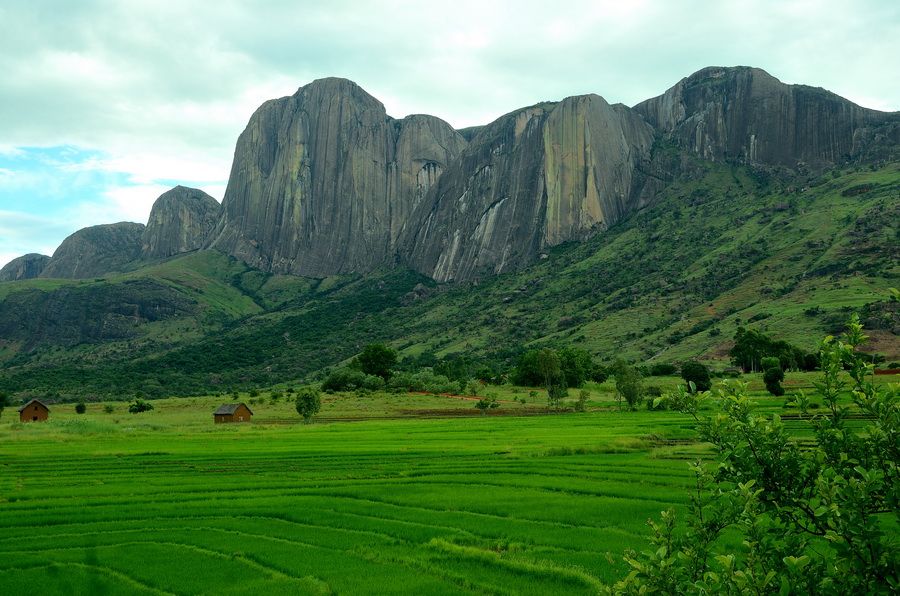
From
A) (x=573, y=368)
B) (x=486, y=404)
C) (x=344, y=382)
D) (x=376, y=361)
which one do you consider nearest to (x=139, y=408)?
(x=344, y=382)

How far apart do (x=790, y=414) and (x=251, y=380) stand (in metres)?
125

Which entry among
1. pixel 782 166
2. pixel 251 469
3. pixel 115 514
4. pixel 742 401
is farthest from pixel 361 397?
pixel 782 166

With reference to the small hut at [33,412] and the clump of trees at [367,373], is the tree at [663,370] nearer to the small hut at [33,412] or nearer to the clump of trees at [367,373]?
the clump of trees at [367,373]

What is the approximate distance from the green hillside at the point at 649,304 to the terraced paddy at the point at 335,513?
231 ft

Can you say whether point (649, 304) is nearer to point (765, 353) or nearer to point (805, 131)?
point (765, 353)

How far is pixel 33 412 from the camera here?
72.6 meters

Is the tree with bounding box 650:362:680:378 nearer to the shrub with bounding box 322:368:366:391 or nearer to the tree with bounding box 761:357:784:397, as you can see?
the tree with bounding box 761:357:784:397

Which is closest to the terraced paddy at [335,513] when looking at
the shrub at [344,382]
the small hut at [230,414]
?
the small hut at [230,414]

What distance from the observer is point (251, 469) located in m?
33.7

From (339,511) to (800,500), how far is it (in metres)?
19.1

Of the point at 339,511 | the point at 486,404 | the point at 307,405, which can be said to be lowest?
the point at 486,404

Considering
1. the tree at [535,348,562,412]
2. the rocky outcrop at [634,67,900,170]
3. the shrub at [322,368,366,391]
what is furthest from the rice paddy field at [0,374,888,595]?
the rocky outcrop at [634,67,900,170]

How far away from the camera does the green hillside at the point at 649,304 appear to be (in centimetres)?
10869

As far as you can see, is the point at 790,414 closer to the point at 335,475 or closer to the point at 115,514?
the point at 335,475
